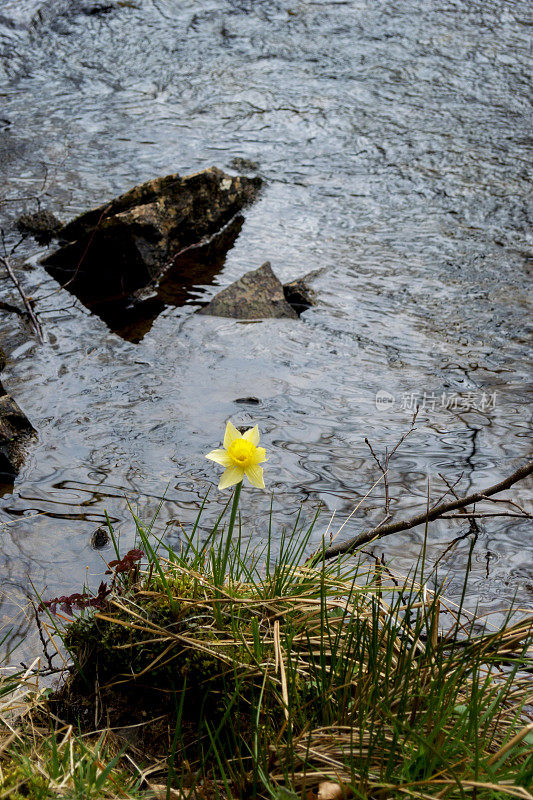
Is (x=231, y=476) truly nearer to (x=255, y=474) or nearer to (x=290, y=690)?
(x=255, y=474)

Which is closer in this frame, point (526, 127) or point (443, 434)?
point (443, 434)

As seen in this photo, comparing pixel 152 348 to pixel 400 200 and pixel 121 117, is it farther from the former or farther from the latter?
pixel 121 117

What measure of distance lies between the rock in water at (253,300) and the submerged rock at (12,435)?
73.0 inches

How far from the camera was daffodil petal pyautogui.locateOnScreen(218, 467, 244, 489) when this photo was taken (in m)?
1.89

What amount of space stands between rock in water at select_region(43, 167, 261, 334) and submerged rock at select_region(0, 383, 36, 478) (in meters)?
1.62

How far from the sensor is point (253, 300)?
5480mm

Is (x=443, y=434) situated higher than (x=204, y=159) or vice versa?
(x=204, y=159)

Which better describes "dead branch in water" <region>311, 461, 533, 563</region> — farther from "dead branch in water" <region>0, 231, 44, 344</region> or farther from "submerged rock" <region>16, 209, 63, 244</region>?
"submerged rock" <region>16, 209, 63, 244</region>

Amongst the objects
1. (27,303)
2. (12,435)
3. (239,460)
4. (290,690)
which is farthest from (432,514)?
(27,303)

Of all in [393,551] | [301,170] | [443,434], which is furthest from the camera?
[301,170]

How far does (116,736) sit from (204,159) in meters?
6.70

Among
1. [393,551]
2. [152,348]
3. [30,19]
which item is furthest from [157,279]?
[30,19]

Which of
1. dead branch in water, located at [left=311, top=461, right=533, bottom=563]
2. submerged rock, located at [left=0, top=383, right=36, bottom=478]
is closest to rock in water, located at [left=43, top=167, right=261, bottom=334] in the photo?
submerged rock, located at [left=0, top=383, right=36, bottom=478]

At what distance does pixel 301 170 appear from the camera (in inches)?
303
